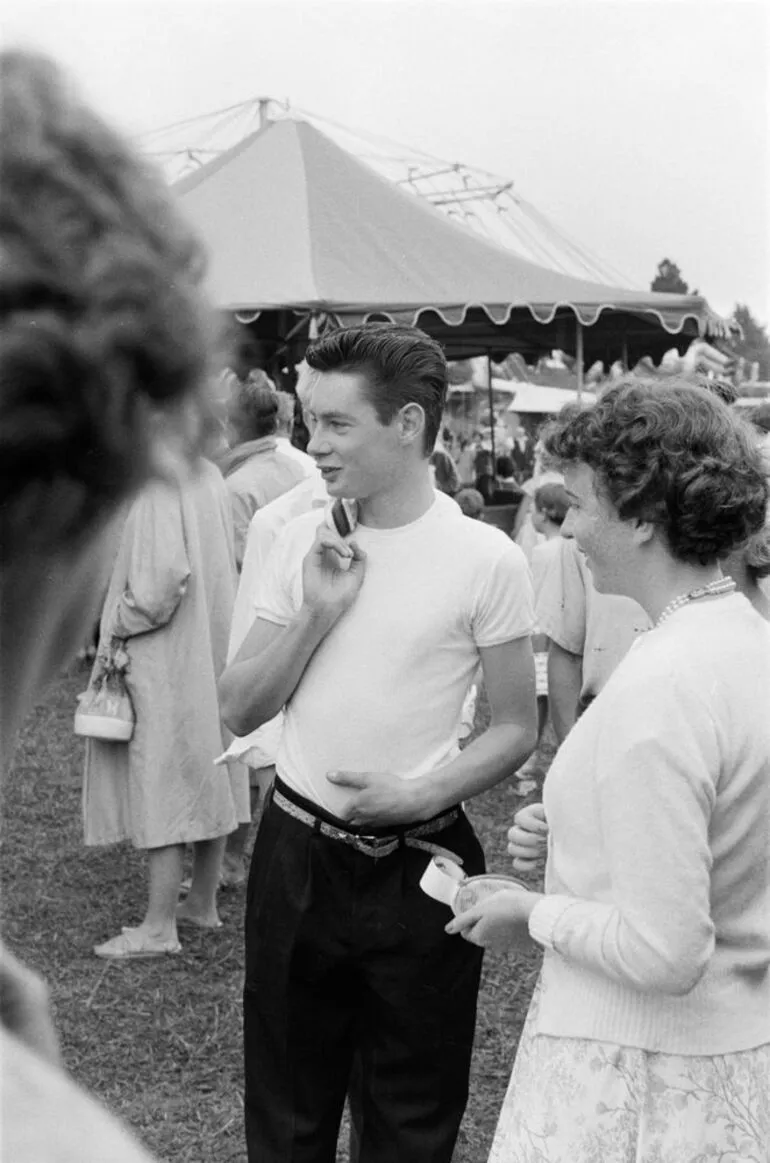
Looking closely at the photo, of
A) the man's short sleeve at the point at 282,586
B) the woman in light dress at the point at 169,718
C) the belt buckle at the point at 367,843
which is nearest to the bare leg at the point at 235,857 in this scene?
the woman in light dress at the point at 169,718

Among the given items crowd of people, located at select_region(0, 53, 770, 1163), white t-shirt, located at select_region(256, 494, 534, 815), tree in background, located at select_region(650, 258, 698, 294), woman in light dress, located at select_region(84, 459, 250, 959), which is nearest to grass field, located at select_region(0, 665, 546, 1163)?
woman in light dress, located at select_region(84, 459, 250, 959)

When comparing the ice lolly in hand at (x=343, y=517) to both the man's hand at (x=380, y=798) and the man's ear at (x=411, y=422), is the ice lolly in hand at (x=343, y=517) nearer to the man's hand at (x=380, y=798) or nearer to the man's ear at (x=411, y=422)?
the man's ear at (x=411, y=422)

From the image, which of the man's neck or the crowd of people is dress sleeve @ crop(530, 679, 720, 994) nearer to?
the crowd of people

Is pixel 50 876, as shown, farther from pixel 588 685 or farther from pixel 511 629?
pixel 511 629

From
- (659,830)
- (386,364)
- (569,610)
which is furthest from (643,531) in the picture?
(569,610)

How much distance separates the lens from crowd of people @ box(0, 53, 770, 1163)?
0.53 m

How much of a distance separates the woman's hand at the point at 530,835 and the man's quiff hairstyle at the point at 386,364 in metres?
0.80

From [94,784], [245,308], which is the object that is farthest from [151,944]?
[245,308]

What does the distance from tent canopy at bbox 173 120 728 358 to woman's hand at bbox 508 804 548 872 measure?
316 inches

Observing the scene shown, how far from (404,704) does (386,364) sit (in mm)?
697

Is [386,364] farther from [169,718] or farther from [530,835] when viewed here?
[169,718]

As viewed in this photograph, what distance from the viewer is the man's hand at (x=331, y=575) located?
2686 millimetres

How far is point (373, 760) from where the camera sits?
2.72m

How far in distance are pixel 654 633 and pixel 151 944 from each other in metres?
3.42
